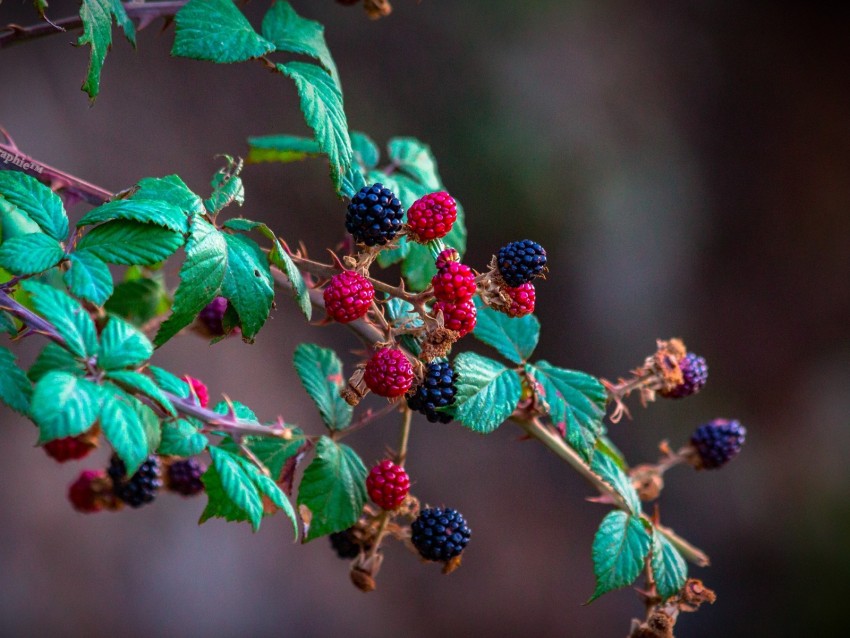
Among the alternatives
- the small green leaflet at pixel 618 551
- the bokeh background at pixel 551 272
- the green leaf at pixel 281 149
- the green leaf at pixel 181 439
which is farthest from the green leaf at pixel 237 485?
the bokeh background at pixel 551 272

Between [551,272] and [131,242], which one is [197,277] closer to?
[131,242]

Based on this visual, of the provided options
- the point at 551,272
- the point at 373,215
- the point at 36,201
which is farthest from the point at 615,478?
the point at 551,272

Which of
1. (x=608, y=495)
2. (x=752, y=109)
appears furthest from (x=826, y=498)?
(x=608, y=495)

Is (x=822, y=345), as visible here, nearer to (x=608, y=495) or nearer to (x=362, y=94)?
(x=362, y=94)

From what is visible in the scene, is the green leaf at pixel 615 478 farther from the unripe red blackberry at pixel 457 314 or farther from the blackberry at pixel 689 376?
the unripe red blackberry at pixel 457 314

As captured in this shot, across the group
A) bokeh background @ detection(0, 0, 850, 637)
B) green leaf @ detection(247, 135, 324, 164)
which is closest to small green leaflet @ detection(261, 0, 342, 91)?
green leaf @ detection(247, 135, 324, 164)

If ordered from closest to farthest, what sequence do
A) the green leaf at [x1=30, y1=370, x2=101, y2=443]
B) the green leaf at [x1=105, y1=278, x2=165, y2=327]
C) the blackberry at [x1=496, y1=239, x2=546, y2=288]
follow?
the green leaf at [x1=30, y1=370, x2=101, y2=443] < the blackberry at [x1=496, y1=239, x2=546, y2=288] < the green leaf at [x1=105, y1=278, x2=165, y2=327]

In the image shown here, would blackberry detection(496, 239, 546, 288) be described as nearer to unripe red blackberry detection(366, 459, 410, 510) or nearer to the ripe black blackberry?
unripe red blackberry detection(366, 459, 410, 510)
